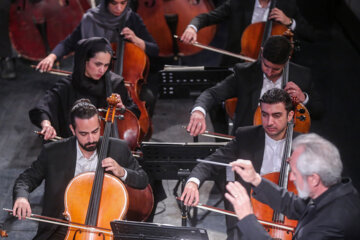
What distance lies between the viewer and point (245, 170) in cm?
236

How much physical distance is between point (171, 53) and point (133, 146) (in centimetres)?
158

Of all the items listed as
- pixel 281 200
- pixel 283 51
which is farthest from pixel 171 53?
pixel 281 200

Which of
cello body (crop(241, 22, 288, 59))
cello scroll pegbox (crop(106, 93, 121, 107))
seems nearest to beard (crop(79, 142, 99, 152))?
cello scroll pegbox (crop(106, 93, 121, 107))

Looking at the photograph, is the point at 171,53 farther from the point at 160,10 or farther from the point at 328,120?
the point at 328,120

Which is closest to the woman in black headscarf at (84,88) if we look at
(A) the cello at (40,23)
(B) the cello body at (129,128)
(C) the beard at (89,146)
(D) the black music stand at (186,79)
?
(B) the cello body at (129,128)

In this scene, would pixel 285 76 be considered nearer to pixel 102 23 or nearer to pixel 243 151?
pixel 243 151

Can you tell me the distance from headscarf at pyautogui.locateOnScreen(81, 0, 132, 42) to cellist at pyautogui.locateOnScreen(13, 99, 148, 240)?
50.5 inches

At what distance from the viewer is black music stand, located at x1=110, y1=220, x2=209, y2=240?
2.34 metres

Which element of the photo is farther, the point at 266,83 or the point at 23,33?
the point at 23,33

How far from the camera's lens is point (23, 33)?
480cm

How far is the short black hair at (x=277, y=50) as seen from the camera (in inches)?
126

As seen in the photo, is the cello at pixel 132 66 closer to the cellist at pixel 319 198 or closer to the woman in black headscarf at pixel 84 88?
the woman in black headscarf at pixel 84 88

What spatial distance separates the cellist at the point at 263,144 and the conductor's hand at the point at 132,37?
1.32m

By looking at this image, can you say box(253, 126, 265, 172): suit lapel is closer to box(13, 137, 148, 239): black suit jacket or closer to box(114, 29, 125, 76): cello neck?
box(13, 137, 148, 239): black suit jacket
